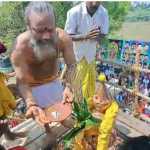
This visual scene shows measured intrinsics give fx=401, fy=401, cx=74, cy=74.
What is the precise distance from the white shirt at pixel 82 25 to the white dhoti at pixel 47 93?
1.93ft

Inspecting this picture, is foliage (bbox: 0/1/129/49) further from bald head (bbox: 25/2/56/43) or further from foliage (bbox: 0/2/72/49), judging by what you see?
bald head (bbox: 25/2/56/43)

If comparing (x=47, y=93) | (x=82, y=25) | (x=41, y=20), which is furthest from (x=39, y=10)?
(x=82, y=25)

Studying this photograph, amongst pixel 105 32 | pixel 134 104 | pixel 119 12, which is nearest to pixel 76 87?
pixel 105 32

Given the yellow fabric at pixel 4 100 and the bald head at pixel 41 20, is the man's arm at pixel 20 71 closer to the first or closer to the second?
the yellow fabric at pixel 4 100

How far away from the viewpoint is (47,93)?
3.27 m

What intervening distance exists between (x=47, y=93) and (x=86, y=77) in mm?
366

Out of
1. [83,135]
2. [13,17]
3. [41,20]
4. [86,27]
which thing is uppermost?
[41,20]

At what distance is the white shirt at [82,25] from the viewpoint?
3.81m

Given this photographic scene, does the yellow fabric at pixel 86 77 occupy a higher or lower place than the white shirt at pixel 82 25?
lower

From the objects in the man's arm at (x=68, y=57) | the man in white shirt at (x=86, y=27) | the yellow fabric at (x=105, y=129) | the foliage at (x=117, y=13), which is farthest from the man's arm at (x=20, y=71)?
the foliage at (x=117, y=13)

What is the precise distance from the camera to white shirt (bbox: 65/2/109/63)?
3814 millimetres

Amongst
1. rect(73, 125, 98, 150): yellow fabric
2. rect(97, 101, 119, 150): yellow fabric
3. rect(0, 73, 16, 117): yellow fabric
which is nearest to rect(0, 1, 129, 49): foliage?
rect(0, 73, 16, 117): yellow fabric

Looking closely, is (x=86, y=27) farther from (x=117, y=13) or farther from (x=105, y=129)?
(x=117, y=13)

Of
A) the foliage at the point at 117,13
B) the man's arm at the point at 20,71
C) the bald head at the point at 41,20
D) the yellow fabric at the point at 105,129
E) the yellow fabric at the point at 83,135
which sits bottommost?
the foliage at the point at 117,13
